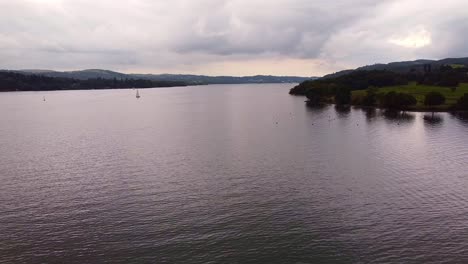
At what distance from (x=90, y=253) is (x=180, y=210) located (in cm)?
1493

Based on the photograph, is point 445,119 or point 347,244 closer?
point 347,244

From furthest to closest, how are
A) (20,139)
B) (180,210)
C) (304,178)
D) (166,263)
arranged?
1. (20,139)
2. (304,178)
3. (180,210)
4. (166,263)

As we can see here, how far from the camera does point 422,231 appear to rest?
5122 centimetres

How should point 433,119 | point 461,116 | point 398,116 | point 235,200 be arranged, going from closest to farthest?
point 235,200 → point 433,119 → point 461,116 → point 398,116

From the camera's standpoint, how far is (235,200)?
204 ft

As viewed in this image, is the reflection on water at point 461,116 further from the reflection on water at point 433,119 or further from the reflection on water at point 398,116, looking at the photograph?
the reflection on water at point 398,116

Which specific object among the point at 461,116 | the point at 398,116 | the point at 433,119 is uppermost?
the point at 461,116

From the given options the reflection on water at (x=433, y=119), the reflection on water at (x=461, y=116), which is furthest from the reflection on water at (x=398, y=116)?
→ the reflection on water at (x=461, y=116)

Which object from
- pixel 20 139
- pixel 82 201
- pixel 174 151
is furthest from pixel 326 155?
pixel 20 139

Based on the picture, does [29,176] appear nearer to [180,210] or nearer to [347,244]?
[180,210]

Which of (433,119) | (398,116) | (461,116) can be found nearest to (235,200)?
(433,119)

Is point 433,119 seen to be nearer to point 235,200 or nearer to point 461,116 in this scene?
point 461,116

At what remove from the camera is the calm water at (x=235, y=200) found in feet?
153

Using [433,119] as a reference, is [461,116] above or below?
above
